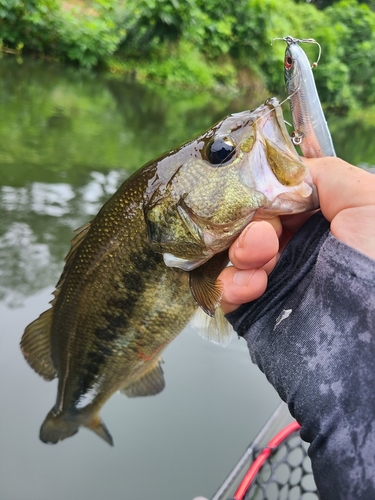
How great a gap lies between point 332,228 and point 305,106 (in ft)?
1.42

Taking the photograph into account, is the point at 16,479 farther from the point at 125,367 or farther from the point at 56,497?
the point at 125,367

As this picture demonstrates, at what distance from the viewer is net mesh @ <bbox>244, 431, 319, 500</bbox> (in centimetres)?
182

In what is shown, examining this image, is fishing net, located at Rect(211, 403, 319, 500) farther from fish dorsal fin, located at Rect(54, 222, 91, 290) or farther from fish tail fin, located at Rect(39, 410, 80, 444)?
fish dorsal fin, located at Rect(54, 222, 91, 290)

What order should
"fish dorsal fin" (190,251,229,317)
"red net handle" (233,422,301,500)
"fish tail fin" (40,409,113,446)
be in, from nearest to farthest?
1. "fish dorsal fin" (190,251,229,317)
2. "red net handle" (233,422,301,500)
3. "fish tail fin" (40,409,113,446)

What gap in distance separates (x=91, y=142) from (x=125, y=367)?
188 inches

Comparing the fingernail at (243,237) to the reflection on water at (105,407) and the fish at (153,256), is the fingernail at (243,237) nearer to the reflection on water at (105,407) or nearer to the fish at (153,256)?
the fish at (153,256)

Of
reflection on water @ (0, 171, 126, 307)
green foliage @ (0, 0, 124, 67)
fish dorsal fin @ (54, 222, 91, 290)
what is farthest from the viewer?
green foliage @ (0, 0, 124, 67)

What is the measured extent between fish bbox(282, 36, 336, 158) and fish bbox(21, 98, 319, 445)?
124 millimetres

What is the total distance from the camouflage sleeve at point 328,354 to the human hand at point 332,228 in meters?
0.06

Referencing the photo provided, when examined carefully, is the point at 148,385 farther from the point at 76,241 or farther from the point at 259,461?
the point at 76,241

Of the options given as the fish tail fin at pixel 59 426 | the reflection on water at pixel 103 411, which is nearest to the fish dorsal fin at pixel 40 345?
the fish tail fin at pixel 59 426

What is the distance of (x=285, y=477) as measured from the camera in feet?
6.57

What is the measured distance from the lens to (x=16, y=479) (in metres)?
1.98

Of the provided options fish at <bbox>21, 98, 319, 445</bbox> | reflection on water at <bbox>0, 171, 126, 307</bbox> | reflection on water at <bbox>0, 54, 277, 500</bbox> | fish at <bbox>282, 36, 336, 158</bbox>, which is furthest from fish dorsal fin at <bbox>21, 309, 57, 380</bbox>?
fish at <bbox>282, 36, 336, 158</bbox>
